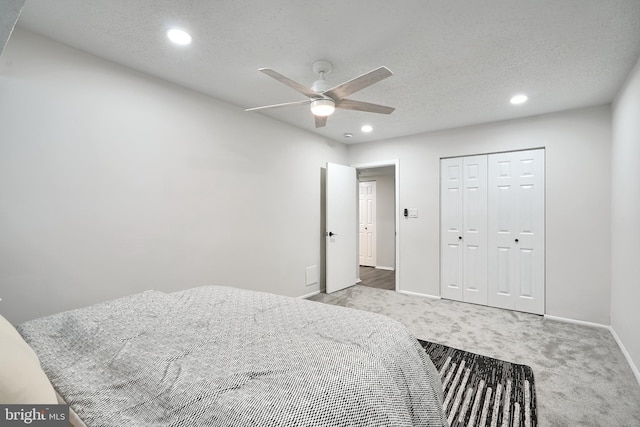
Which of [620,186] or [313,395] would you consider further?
[620,186]

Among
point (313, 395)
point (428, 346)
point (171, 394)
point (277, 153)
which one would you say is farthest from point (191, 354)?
point (277, 153)

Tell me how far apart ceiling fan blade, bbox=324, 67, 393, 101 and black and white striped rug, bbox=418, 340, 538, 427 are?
220 cm

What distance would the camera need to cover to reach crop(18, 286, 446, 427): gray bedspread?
2.95 ft

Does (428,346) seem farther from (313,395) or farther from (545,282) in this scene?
(313,395)

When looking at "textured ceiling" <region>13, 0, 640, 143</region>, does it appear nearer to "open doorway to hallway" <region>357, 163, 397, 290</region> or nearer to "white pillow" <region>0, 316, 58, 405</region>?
"white pillow" <region>0, 316, 58, 405</region>

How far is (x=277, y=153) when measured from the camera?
3844mm

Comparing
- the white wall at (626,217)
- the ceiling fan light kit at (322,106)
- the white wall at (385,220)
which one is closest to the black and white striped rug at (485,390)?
the white wall at (626,217)

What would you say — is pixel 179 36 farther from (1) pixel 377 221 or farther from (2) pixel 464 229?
(1) pixel 377 221

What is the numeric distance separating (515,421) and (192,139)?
341 centimetres

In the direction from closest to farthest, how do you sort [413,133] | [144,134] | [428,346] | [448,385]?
[448,385]
[144,134]
[428,346]
[413,133]

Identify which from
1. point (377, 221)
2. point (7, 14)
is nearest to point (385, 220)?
point (377, 221)

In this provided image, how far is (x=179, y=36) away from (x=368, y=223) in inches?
222

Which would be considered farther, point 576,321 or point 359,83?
point 576,321

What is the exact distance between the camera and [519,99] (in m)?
3.09
